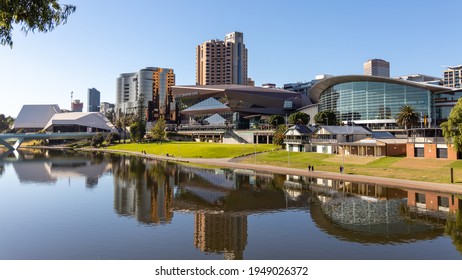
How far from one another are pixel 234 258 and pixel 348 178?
3878 centimetres

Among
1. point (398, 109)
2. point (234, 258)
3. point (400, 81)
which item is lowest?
point (234, 258)

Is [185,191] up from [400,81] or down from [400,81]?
down

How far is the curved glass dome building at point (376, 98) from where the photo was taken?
394 feet

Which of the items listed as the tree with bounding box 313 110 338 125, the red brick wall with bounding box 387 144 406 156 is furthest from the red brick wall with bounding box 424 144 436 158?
the tree with bounding box 313 110 338 125

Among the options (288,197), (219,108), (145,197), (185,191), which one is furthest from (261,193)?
(219,108)

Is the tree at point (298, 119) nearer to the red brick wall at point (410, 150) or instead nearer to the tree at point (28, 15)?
the red brick wall at point (410, 150)

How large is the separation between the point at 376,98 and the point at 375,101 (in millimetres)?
1141

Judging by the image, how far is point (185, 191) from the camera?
50.9m

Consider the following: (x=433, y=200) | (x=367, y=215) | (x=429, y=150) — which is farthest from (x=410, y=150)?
(x=367, y=215)

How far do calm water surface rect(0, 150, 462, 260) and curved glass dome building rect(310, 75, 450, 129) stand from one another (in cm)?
8259

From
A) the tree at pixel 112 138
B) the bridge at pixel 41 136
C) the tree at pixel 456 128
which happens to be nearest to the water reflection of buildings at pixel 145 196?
the tree at pixel 456 128

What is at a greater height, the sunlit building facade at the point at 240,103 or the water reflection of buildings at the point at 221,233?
the sunlit building facade at the point at 240,103

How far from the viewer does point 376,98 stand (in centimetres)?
12925

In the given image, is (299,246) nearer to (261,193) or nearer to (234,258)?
(234,258)
